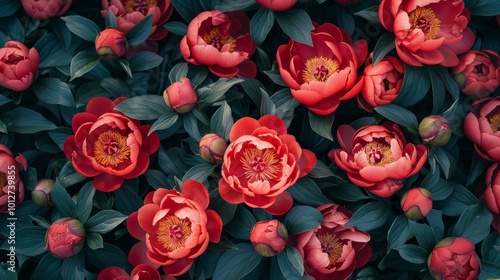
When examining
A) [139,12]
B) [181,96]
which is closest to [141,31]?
[139,12]

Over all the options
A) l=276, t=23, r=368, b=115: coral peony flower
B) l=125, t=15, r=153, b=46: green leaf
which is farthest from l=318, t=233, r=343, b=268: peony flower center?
l=125, t=15, r=153, b=46: green leaf

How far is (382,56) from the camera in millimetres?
1291

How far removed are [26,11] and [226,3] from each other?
40cm

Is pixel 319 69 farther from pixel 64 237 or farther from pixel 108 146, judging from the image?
pixel 64 237

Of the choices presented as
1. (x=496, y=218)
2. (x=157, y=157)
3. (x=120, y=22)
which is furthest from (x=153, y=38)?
(x=496, y=218)

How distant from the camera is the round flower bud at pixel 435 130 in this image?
1261 millimetres

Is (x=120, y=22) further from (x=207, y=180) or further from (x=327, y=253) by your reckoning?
(x=327, y=253)

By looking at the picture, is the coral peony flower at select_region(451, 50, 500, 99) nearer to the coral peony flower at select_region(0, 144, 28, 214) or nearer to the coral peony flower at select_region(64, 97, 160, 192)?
the coral peony flower at select_region(64, 97, 160, 192)

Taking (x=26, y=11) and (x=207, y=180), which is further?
(x=26, y=11)

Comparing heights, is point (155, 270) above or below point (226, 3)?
below

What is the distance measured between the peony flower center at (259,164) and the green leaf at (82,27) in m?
0.39

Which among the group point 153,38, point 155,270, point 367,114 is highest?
point 153,38

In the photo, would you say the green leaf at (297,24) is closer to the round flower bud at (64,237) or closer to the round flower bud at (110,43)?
the round flower bud at (110,43)

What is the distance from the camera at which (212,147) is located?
4.04 feet
